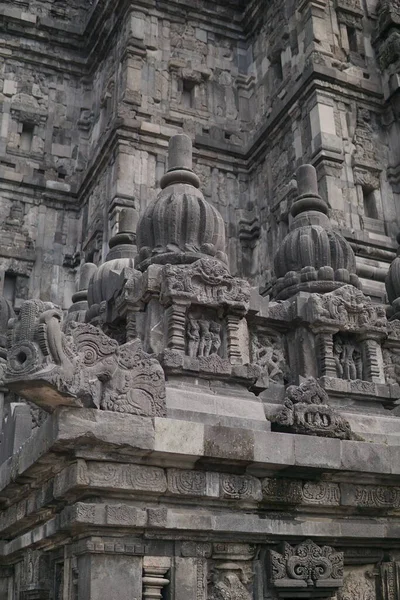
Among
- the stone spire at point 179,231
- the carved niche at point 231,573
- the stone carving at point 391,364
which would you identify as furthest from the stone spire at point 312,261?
the carved niche at point 231,573

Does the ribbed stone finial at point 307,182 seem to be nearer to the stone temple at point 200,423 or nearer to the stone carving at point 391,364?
the stone temple at point 200,423

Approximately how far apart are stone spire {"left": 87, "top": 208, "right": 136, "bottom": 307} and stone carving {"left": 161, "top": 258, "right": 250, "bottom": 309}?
111 centimetres

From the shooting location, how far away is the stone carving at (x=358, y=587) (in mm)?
6875

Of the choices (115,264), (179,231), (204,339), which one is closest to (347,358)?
(204,339)

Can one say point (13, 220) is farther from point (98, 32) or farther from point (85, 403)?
point (85, 403)

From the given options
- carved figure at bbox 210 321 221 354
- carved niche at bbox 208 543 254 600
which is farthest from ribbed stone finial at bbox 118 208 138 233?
carved niche at bbox 208 543 254 600

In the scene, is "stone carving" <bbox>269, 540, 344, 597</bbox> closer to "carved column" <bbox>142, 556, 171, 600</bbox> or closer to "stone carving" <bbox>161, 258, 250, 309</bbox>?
"carved column" <bbox>142, 556, 171, 600</bbox>

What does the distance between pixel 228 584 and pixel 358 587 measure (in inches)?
58.0

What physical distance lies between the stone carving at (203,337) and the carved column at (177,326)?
10cm

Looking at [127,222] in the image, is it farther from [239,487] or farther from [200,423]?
[239,487]

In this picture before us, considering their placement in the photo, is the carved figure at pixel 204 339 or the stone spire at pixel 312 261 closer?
the carved figure at pixel 204 339

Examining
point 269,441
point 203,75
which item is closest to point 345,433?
point 269,441

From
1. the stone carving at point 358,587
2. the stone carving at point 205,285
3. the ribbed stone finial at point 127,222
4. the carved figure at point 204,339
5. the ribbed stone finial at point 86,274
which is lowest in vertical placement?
the stone carving at point 358,587

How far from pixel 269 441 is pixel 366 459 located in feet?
3.53
